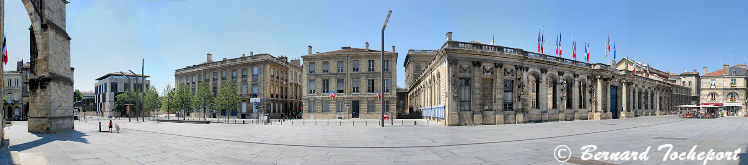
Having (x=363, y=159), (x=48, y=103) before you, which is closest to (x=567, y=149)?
(x=363, y=159)

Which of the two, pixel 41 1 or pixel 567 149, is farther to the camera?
pixel 41 1

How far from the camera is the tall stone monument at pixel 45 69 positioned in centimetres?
1795

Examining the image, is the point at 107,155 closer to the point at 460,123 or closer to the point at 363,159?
the point at 363,159

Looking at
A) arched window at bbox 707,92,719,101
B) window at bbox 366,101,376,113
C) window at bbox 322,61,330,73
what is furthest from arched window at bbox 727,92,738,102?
window at bbox 322,61,330,73

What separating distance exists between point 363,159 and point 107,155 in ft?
26.3

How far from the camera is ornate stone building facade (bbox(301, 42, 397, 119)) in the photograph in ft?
134

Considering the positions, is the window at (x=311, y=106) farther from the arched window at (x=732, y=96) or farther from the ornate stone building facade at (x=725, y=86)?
the arched window at (x=732, y=96)

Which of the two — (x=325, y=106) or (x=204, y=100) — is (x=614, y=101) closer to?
(x=325, y=106)

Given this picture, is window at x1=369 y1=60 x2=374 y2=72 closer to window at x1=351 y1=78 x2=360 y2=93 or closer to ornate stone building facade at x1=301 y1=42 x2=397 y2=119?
ornate stone building facade at x1=301 y1=42 x2=397 y2=119

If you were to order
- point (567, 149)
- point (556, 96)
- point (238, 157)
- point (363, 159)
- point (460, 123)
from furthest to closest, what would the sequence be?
point (556, 96), point (460, 123), point (567, 149), point (238, 157), point (363, 159)

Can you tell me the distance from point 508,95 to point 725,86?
69.8m

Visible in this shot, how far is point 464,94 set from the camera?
85.9ft

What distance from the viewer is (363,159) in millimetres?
9031

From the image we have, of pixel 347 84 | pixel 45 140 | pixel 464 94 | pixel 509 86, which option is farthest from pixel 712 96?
pixel 45 140
